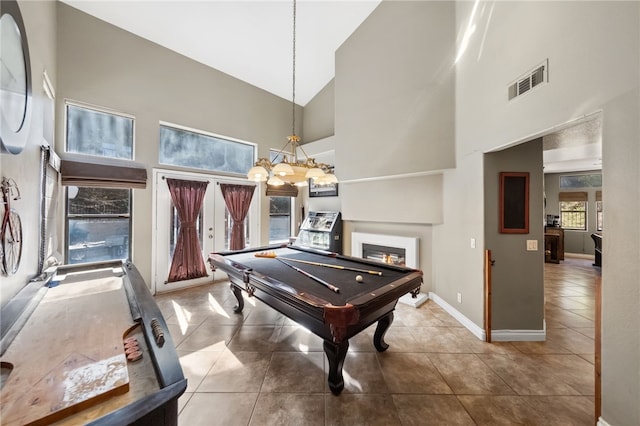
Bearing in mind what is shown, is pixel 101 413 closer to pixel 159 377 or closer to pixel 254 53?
pixel 159 377

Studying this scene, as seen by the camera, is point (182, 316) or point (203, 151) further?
point (203, 151)

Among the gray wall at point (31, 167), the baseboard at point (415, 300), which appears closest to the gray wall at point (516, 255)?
the baseboard at point (415, 300)

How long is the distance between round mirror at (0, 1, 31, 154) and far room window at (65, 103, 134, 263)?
238 centimetres

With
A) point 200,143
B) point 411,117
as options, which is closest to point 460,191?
point 411,117

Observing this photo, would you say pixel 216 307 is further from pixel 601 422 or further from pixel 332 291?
pixel 601 422

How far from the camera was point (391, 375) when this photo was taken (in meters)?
2.13

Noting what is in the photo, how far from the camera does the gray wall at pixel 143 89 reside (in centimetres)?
332

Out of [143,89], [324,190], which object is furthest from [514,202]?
[143,89]

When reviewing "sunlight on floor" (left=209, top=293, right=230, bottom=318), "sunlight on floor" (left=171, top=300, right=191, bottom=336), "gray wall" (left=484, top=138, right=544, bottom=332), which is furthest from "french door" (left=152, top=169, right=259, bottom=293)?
"gray wall" (left=484, top=138, right=544, bottom=332)

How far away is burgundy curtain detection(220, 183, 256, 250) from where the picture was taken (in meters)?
5.00

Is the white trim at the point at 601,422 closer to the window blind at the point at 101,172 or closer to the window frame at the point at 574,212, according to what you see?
the window blind at the point at 101,172

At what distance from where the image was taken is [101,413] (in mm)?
728

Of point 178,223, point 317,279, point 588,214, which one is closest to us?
point 317,279

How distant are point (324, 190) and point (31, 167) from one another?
4625 millimetres
